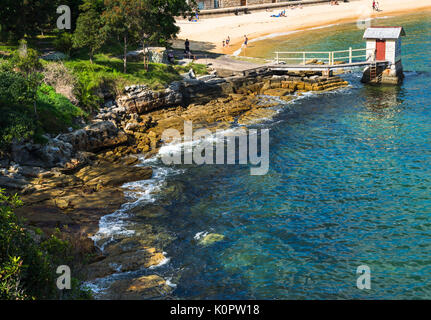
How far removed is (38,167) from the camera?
1179 inches

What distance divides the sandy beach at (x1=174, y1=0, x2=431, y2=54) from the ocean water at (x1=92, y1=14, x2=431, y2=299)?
1530 inches

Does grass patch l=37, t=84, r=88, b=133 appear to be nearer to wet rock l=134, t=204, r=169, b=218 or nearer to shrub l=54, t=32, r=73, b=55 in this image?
shrub l=54, t=32, r=73, b=55

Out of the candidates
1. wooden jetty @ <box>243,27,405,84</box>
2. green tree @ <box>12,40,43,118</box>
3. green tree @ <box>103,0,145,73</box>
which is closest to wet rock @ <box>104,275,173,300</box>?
green tree @ <box>12,40,43,118</box>

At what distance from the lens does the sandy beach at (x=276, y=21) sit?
260 feet

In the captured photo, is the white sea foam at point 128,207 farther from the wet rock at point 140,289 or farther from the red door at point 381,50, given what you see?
the red door at point 381,50

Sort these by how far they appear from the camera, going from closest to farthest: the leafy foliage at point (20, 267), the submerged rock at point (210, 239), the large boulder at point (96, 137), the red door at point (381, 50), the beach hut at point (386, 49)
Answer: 1. the leafy foliage at point (20, 267)
2. the submerged rock at point (210, 239)
3. the large boulder at point (96, 137)
4. the beach hut at point (386, 49)
5. the red door at point (381, 50)

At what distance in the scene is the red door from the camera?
51219 millimetres

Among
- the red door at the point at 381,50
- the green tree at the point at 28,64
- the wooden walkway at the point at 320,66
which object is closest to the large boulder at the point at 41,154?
the green tree at the point at 28,64

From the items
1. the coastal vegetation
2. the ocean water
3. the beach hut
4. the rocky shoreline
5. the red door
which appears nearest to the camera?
the ocean water

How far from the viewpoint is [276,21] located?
299 ft

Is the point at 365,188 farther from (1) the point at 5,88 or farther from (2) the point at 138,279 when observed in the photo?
(1) the point at 5,88

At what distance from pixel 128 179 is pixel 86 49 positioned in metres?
23.6

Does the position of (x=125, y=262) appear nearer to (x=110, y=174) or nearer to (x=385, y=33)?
(x=110, y=174)

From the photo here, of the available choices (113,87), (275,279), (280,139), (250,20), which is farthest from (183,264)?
(250,20)
